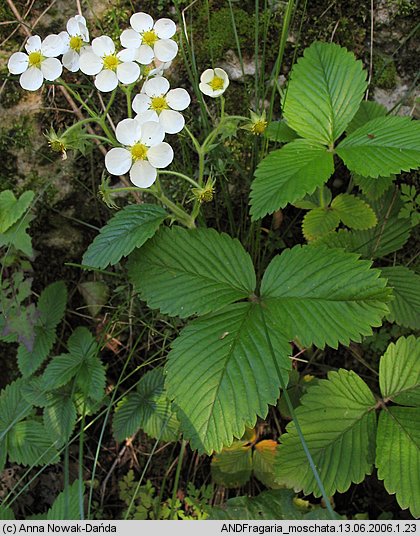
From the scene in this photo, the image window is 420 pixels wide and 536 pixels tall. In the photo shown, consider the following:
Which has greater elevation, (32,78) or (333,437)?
(32,78)

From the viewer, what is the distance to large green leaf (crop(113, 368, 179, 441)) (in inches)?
66.5

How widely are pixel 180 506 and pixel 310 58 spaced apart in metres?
1.55

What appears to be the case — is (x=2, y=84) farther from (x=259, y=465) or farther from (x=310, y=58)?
(x=259, y=465)

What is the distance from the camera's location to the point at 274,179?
1.41 metres

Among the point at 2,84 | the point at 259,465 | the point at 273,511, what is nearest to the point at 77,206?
the point at 2,84

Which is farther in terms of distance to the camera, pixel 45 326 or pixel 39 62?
pixel 45 326

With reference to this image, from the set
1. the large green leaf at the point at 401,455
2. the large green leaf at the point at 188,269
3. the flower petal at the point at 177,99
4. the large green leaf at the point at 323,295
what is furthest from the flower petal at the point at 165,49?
the large green leaf at the point at 401,455

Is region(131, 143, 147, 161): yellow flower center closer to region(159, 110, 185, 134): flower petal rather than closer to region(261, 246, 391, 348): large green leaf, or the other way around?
region(159, 110, 185, 134): flower petal

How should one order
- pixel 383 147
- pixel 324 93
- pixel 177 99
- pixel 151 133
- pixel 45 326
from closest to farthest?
pixel 151 133
pixel 177 99
pixel 383 147
pixel 324 93
pixel 45 326

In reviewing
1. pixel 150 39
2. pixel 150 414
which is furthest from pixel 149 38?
pixel 150 414

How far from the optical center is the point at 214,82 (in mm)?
1372

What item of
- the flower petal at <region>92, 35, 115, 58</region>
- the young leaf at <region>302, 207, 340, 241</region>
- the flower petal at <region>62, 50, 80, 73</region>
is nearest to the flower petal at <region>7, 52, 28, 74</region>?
the flower petal at <region>62, 50, 80, 73</region>

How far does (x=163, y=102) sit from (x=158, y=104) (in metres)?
0.01

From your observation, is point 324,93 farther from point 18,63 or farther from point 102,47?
point 18,63
